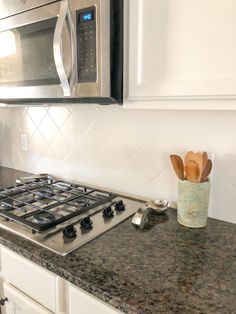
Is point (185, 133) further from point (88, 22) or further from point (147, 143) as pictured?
point (88, 22)

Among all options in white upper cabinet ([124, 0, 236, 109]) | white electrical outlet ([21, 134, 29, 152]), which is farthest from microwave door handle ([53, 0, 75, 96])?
white electrical outlet ([21, 134, 29, 152])

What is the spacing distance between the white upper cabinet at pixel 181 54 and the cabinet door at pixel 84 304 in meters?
0.56

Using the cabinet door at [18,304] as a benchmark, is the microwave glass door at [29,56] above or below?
above

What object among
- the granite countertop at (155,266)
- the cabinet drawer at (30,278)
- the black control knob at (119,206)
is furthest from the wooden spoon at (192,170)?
the cabinet drawer at (30,278)

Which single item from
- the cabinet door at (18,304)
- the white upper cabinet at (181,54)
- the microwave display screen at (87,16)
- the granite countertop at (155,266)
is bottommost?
the cabinet door at (18,304)

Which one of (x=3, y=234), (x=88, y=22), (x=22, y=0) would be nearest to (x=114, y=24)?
(x=88, y=22)

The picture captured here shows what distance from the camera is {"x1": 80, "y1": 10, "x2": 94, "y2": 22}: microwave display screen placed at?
769mm

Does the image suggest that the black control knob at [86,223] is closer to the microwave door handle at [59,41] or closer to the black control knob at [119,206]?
the black control knob at [119,206]

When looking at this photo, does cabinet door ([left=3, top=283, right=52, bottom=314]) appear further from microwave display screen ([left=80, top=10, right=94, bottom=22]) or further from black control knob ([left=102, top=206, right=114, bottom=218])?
microwave display screen ([left=80, top=10, right=94, bottom=22])

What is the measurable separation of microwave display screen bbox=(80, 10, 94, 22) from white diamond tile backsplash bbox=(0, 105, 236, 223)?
1.39ft

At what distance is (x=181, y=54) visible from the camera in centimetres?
71

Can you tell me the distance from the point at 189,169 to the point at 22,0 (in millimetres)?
832

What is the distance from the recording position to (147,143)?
1090 millimetres

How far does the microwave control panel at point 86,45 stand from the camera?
773 mm
